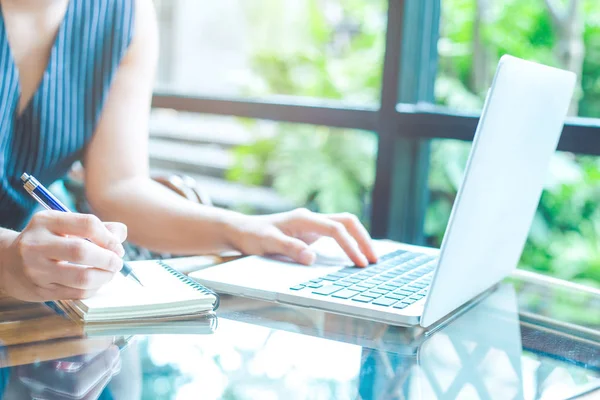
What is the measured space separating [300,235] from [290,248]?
0.25 feet

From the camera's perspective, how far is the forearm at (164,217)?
3.44 feet

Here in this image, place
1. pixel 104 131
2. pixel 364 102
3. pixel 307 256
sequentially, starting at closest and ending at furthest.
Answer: pixel 307 256
pixel 104 131
pixel 364 102

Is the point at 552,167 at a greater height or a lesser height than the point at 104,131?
lesser

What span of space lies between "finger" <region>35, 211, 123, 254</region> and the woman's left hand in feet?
0.96

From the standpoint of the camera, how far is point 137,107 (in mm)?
1239

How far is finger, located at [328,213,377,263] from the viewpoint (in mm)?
960

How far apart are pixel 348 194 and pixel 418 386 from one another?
5.66ft

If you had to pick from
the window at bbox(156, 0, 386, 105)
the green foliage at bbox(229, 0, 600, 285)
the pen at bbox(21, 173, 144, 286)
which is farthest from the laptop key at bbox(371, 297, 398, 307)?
the window at bbox(156, 0, 386, 105)

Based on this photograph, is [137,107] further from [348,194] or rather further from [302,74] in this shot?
[302,74]

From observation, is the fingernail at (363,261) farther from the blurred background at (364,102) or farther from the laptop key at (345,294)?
the blurred background at (364,102)

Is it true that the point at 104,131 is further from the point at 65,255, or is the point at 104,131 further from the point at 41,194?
the point at 65,255

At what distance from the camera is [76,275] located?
0.69 metres

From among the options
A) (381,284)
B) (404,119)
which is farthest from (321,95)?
(381,284)

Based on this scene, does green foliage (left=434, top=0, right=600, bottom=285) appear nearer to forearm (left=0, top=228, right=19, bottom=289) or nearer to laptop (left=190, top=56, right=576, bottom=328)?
laptop (left=190, top=56, right=576, bottom=328)
